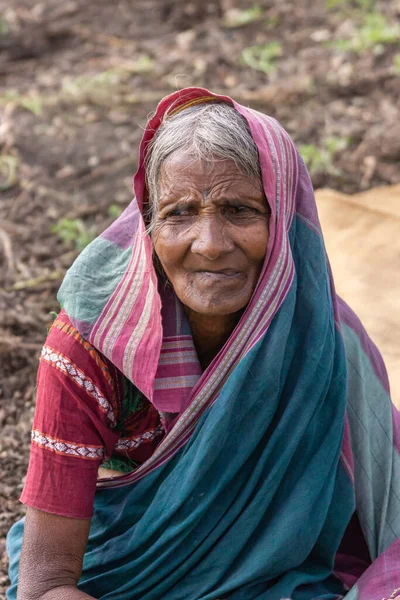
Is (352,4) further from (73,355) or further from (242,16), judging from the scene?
(73,355)

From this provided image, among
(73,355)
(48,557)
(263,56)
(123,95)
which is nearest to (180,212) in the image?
(73,355)

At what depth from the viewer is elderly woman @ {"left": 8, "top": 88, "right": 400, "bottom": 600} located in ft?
7.23

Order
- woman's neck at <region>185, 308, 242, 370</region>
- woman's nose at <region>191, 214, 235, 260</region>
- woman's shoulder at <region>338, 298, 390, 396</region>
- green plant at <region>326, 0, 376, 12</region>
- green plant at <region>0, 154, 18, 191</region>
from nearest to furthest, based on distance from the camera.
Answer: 1. woman's nose at <region>191, 214, 235, 260</region>
2. woman's neck at <region>185, 308, 242, 370</region>
3. woman's shoulder at <region>338, 298, 390, 396</region>
4. green plant at <region>0, 154, 18, 191</region>
5. green plant at <region>326, 0, 376, 12</region>

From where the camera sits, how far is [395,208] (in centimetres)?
471

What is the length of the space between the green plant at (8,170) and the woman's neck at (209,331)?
2808mm

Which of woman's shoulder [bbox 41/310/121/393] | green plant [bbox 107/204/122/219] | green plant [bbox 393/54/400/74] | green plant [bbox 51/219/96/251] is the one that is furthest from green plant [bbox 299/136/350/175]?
woman's shoulder [bbox 41/310/121/393]

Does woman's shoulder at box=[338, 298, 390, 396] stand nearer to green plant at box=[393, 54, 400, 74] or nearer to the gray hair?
the gray hair

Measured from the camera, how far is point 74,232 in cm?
460

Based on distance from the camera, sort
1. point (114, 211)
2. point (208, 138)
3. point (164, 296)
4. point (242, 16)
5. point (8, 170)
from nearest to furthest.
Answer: point (208, 138) → point (164, 296) → point (114, 211) → point (8, 170) → point (242, 16)

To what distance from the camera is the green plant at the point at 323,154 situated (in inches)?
198

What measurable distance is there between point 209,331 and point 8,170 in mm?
2982

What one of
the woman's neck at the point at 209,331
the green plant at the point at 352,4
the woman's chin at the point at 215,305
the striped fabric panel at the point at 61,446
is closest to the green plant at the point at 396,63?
the green plant at the point at 352,4

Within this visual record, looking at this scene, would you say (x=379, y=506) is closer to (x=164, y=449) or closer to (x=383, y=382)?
(x=383, y=382)

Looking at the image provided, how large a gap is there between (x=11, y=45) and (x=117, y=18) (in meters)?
0.87
